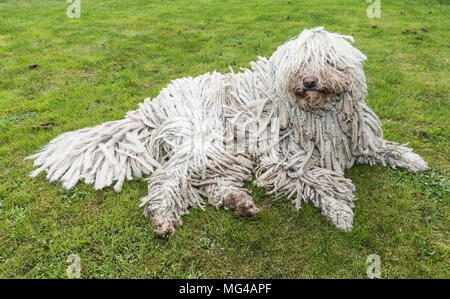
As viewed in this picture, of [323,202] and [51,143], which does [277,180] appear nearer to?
[323,202]

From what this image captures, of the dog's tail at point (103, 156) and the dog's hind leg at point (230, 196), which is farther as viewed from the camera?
the dog's tail at point (103, 156)

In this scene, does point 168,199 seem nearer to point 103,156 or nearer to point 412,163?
point 103,156

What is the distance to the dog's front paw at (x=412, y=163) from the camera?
10.5ft

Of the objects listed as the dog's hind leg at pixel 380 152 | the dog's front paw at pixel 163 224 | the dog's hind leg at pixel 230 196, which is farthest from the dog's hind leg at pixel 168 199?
the dog's hind leg at pixel 380 152

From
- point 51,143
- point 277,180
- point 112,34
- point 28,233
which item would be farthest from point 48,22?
point 277,180

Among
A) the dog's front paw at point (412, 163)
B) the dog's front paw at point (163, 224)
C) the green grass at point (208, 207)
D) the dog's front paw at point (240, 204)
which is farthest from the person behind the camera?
the dog's front paw at point (412, 163)

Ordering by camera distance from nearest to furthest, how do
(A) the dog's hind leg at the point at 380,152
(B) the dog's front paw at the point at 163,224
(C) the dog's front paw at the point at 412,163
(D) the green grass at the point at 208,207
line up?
1. (D) the green grass at the point at 208,207
2. (B) the dog's front paw at the point at 163,224
3. (A) the dog's hind leg at the point at 380,152
4. (C) the dog's front paw at the point at 412,163

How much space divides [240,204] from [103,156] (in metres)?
1.46

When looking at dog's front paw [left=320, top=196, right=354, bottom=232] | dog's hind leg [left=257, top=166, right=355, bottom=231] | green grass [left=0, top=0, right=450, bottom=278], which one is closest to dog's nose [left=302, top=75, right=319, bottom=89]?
dog's hind leg [left=257, top=166, right=355, bottom=231]

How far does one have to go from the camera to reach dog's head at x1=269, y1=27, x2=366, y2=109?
2.48 meters

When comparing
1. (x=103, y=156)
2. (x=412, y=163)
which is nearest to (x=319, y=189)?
(x=412, y=163)

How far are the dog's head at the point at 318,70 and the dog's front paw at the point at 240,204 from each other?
920mm

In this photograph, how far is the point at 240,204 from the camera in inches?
109

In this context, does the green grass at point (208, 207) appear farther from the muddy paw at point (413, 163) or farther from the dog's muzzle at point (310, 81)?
the dog's muzzle at point (310, 81)
